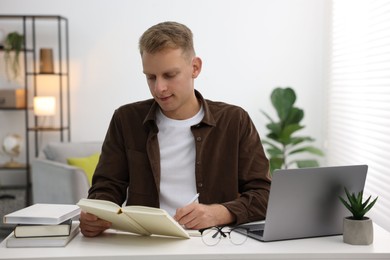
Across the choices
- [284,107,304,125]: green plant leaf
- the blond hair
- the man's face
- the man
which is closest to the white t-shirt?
the man

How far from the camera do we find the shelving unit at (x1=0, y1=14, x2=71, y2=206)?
6328 millimetres

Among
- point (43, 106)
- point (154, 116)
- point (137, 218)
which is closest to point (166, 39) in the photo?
point (154, 116)

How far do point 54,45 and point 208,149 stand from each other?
13.5 ft

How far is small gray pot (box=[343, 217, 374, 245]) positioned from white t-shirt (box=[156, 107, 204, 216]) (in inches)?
25.4

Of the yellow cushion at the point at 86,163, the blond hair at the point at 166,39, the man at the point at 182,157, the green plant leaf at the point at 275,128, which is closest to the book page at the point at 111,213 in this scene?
the man at the point at 182,157

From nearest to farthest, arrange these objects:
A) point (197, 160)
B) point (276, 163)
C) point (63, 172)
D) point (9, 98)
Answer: point (197, 160), point (63, 172), point (276, 163), point (9, 98)

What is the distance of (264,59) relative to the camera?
6332 millimetres

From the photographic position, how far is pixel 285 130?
5.91 m

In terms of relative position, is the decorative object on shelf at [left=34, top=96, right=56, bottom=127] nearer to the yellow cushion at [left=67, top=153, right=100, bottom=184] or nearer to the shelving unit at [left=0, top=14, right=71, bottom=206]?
the shelving unit at [left=0, top=14, right=71, bottom=206]

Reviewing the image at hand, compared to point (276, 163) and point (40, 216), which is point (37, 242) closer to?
point (40, 216)

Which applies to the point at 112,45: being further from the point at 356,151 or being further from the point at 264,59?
the point at 356,151

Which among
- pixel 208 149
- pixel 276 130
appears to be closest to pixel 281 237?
pixel 208 149

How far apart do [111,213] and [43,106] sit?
4.23 m

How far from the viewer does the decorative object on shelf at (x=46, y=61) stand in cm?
620
